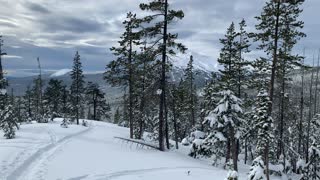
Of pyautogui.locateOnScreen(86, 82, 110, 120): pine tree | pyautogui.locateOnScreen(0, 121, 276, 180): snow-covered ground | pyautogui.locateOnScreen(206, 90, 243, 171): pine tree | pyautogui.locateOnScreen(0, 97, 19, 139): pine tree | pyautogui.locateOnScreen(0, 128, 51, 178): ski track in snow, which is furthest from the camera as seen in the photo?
pyautogui.locateOnScreen(86, 82, 110, 120): pine tree

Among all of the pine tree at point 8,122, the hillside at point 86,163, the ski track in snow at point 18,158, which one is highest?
the pine tree at point 8,122

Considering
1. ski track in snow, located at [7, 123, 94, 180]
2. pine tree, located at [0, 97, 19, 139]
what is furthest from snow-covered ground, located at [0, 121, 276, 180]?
pine tree, located at [0, 97, 19, 139]

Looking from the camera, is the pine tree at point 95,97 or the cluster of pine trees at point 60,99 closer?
the cluster of pine trees at point 60,99

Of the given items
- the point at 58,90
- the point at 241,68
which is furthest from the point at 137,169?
the point at 58,90

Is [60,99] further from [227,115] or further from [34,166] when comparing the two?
[34,166]

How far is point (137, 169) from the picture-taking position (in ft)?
71.5

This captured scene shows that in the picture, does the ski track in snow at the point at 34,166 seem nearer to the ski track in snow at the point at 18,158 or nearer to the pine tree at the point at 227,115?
the ski track in snow at the point at 18,158

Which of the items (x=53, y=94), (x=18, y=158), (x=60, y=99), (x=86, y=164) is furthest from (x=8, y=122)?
(x=60, y=99)

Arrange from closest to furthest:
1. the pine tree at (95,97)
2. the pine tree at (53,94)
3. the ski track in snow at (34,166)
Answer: the ski track in snow at (34,166) < the pine tree at (53,94) < the pine tree at (95,97)

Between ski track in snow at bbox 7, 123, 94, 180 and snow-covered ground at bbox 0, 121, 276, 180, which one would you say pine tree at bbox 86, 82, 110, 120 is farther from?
ski track in snow at bbox 7, 123, 94, 180

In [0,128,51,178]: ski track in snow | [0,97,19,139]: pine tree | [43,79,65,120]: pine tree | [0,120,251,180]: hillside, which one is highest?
[43,79,65,120]: pine tree

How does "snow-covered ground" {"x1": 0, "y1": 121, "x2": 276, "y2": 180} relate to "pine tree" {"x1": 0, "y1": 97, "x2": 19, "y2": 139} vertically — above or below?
below

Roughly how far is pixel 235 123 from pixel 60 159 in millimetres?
13930

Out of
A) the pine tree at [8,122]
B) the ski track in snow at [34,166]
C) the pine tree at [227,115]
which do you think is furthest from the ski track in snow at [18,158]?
the pine tree at [227,115]
